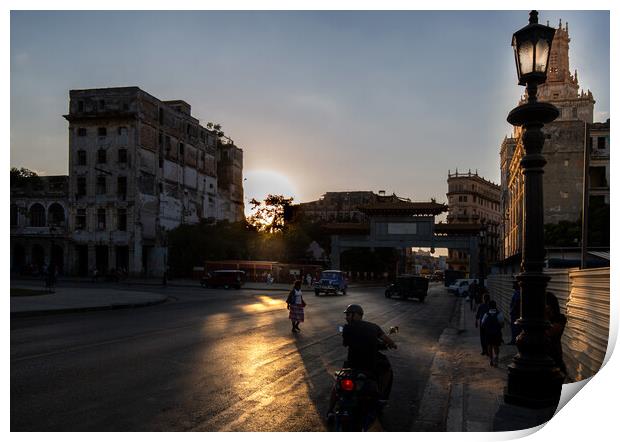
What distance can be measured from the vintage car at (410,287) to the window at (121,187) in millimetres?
33561

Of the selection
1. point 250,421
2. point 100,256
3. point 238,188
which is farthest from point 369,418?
point 238,188

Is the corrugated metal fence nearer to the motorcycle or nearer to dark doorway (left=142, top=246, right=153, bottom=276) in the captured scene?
the motorcycle

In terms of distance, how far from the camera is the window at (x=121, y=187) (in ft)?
198

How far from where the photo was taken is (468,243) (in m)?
63.5

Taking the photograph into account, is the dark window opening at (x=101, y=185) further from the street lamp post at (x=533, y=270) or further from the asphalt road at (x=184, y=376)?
the street lamp post at (x=533, y=270)

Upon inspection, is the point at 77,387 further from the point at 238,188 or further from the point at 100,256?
the point at 238,188

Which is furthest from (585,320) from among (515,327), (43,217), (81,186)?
(43,217)

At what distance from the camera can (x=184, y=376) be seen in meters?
9.60

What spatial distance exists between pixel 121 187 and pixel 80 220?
5.61 m

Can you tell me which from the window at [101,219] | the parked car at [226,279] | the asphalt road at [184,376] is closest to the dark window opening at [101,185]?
the window at [101,219]

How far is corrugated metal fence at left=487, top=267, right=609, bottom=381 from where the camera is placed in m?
7.86

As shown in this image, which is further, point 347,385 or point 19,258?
point 19,258

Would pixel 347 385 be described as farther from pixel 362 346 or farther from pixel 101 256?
pixel 101 256

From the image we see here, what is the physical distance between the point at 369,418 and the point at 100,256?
193ft
